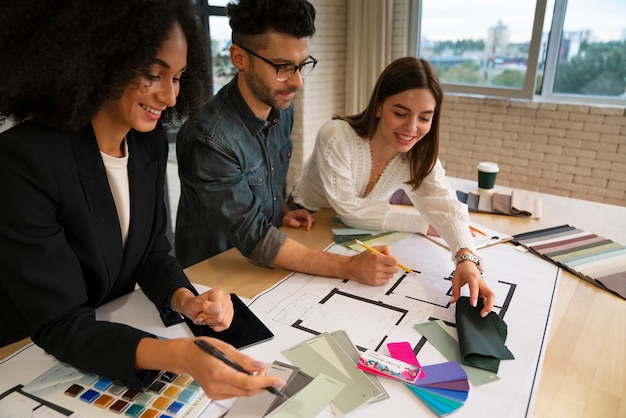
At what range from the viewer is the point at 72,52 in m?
0.81

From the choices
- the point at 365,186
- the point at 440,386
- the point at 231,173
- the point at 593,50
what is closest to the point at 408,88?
the point at 365,186

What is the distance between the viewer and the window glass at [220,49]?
3553 millimetres

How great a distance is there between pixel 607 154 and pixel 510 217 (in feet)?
6.41

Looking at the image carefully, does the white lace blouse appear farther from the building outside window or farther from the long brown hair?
the building outside window

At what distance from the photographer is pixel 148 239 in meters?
1.15

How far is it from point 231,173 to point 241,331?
0.48m

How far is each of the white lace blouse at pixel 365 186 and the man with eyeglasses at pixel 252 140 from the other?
297mm

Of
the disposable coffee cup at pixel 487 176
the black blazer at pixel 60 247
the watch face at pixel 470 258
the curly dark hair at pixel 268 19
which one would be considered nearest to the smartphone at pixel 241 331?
the black blazer at pixel 60 247

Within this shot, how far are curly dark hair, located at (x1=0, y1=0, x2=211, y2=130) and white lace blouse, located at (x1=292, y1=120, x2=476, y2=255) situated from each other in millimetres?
857

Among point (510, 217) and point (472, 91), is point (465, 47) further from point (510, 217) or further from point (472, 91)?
point (510, 217)

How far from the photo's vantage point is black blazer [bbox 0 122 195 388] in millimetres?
825

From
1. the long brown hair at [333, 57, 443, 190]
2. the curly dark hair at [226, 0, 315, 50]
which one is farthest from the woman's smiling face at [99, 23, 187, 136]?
the long brown hair at [333, 57, 443, 190]

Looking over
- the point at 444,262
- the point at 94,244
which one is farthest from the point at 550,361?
the point at 94,244

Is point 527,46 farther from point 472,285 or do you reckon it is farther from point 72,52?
point 72,52
